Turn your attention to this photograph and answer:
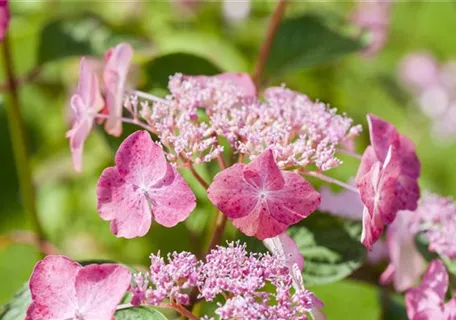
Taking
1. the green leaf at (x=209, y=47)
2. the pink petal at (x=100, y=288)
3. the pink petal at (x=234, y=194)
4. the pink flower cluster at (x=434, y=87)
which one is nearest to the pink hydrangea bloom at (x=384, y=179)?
the pink petal at (x=234, y=194)

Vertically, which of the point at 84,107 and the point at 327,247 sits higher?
the point at 84,107

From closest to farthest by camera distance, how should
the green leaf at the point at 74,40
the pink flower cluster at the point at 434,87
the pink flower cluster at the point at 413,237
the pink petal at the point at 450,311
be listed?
the pink petal at the point at 450,311, the pink flower cluster at the point at 413,237, the green leaf at the point at 74,40, the pink flower cluster at the point at 434,87

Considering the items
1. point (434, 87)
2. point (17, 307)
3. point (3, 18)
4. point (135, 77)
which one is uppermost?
point (3, 18)

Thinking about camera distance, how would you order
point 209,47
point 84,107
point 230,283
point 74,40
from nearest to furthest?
1. point 230,283
2. point 84,107
3. point 74,40
4. point 209,47

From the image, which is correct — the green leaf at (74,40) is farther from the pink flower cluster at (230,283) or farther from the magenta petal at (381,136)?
the pink flower cluster at (230,283)

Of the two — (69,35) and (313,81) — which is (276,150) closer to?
(69,35)

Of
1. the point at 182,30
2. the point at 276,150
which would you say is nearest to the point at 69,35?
the point at 182,30

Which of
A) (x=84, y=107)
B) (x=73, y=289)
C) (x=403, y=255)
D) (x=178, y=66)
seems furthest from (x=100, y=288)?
(x=178, y=66)

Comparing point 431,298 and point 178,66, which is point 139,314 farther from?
point 178,66
